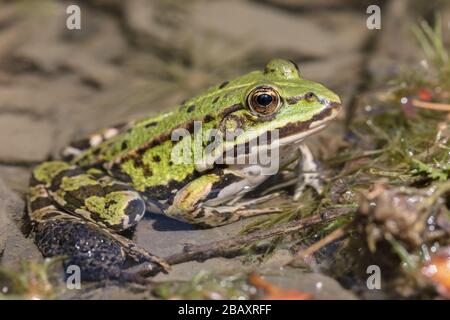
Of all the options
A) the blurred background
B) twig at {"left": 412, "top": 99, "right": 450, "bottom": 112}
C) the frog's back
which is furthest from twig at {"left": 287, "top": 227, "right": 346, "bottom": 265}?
the blurred background

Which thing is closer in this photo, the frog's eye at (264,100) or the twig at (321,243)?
the twig at (321,243)

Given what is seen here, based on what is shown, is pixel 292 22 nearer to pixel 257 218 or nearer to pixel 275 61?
pixel 275 61

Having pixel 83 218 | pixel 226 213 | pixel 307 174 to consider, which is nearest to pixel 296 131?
pixel 307 174

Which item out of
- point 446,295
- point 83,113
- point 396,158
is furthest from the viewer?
point 83,113

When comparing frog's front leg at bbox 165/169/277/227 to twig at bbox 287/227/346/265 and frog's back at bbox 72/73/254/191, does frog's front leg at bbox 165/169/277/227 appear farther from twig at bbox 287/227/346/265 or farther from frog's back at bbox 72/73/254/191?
twig at bbox 287/227/346/265

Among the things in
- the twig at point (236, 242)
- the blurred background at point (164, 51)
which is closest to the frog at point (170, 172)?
the twig at point (236, 242)

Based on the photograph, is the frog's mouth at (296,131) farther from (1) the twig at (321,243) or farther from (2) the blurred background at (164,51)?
(2) the blurred background at (164,51)

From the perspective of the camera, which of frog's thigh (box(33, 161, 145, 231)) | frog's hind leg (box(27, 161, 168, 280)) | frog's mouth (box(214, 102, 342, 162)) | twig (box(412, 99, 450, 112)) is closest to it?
frog's hind leg (box(27, 161, 168, 280))

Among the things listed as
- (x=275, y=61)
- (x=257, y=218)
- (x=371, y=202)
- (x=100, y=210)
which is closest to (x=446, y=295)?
(x=371, y=202)

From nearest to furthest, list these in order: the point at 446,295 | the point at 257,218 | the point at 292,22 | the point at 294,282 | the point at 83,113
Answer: the point at 446,295
the point at 294,282
the point at 257,218
the point at 83,113
the point at 292,22
